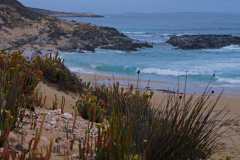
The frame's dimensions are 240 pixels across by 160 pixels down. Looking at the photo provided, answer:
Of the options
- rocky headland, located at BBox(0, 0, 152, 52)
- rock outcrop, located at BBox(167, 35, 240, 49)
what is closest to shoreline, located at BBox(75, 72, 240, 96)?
rocky headland, located at BBox(0, 0, 152, 52)

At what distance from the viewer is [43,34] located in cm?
3272

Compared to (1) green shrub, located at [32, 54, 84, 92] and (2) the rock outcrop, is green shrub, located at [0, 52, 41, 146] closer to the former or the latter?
(1) green shrub, located at [32, 54, 84, 92]

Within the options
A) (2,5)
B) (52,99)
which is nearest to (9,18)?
(2,5)

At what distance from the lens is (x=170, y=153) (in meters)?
5.22

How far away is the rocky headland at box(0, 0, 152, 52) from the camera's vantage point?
3005cm

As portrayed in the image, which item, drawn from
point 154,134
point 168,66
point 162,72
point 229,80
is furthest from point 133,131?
point 168,66

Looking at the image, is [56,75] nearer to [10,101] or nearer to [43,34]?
[10,101]

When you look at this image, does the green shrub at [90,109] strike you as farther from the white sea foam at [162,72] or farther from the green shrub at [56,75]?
the white sea foam at [162,72]

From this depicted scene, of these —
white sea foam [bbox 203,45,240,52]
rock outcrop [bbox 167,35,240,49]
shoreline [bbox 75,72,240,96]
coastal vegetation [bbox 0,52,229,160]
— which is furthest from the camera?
rock outcrop [bbox 167,35,240,49]

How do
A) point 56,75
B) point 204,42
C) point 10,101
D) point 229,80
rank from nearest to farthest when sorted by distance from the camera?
point 10,101
point 56,75
point 229,80
point 204,42

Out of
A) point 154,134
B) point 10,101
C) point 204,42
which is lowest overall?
point 204,42

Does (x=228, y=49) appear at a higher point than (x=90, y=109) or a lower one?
lower

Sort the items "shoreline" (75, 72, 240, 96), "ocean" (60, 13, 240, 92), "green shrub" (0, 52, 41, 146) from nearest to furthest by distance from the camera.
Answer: "green shrub" (0, 52, 41, 146)
"shoreline" (75, 72, 240, 96)
"ocean" (60, 13, 240, 92)

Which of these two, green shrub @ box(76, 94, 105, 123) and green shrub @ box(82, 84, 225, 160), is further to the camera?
green shrub @ box(76, 94, 105, 123)
